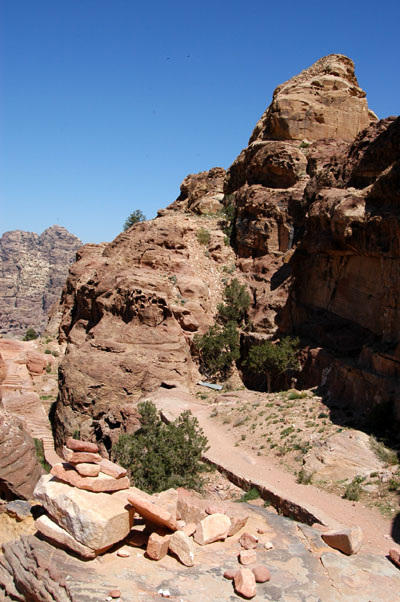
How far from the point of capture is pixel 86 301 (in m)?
31.1

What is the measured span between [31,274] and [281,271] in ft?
313

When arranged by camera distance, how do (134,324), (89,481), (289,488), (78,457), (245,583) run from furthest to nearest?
(134,324)
(289,488)
(78,457)
(89,481)
(245,583)

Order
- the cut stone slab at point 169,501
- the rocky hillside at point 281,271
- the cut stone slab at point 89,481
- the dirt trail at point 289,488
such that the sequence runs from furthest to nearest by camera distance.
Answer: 1. the rocky hillside at point 281,271
2. the dirt trail at point 289,488
3. the cut stone slab at point 169,501
4. the cut stone slab at point 89,481

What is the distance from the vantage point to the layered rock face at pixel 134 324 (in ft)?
74.2

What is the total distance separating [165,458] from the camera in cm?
1527

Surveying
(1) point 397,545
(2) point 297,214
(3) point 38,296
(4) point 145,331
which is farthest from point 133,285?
(3) point 38,296

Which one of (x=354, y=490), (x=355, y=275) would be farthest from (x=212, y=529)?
(x=355, y=275)

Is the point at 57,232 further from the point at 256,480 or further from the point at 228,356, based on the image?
the point at 256,480

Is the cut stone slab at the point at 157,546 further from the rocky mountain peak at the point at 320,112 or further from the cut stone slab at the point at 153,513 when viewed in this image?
the rocky mountain peak at the point at 320,112

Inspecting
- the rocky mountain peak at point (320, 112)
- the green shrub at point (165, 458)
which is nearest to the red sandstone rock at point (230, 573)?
the green shrub at point (165, 458)

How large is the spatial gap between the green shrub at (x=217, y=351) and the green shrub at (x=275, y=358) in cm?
202

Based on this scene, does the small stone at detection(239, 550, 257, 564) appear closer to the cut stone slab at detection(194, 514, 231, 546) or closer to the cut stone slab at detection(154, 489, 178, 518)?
Result: the cut stone slab at detection(194, 514, 231, 546)

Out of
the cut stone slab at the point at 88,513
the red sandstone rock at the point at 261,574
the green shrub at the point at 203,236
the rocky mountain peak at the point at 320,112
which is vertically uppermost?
the rocky mountain peak at the point at 320,112

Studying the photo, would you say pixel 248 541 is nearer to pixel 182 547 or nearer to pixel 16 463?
pixel 182 547
